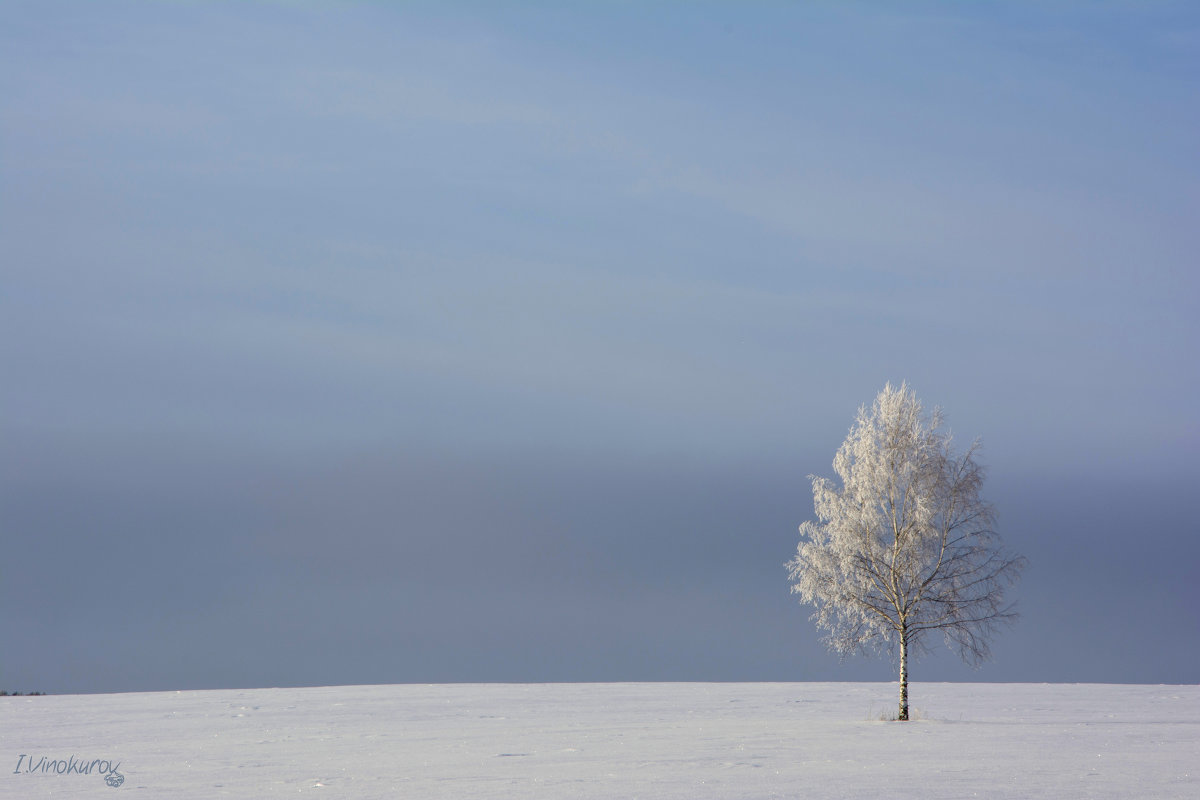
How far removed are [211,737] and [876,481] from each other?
23893 mm

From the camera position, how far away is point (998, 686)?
5922 cm

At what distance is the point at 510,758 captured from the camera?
86.8 ft

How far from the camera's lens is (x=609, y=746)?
95.1ft

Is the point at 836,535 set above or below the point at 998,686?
above

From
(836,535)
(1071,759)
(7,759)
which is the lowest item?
(7,759)

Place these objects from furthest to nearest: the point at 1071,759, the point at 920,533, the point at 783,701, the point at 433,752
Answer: the point at 783,701
the point at 920,533
the point at 433,752
the point at 1071,759

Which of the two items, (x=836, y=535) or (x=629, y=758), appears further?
(x=836, y=535)

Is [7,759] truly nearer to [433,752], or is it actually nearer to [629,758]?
[433,752]

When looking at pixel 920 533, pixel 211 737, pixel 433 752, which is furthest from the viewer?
pixel 920 533

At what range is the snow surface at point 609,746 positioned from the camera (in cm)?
2180

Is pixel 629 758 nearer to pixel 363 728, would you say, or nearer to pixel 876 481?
pixel 363 728

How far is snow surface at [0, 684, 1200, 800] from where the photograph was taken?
21797 mm

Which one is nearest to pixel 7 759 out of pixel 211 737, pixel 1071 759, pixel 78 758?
pixel 78 758

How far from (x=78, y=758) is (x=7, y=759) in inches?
A: 66.2
